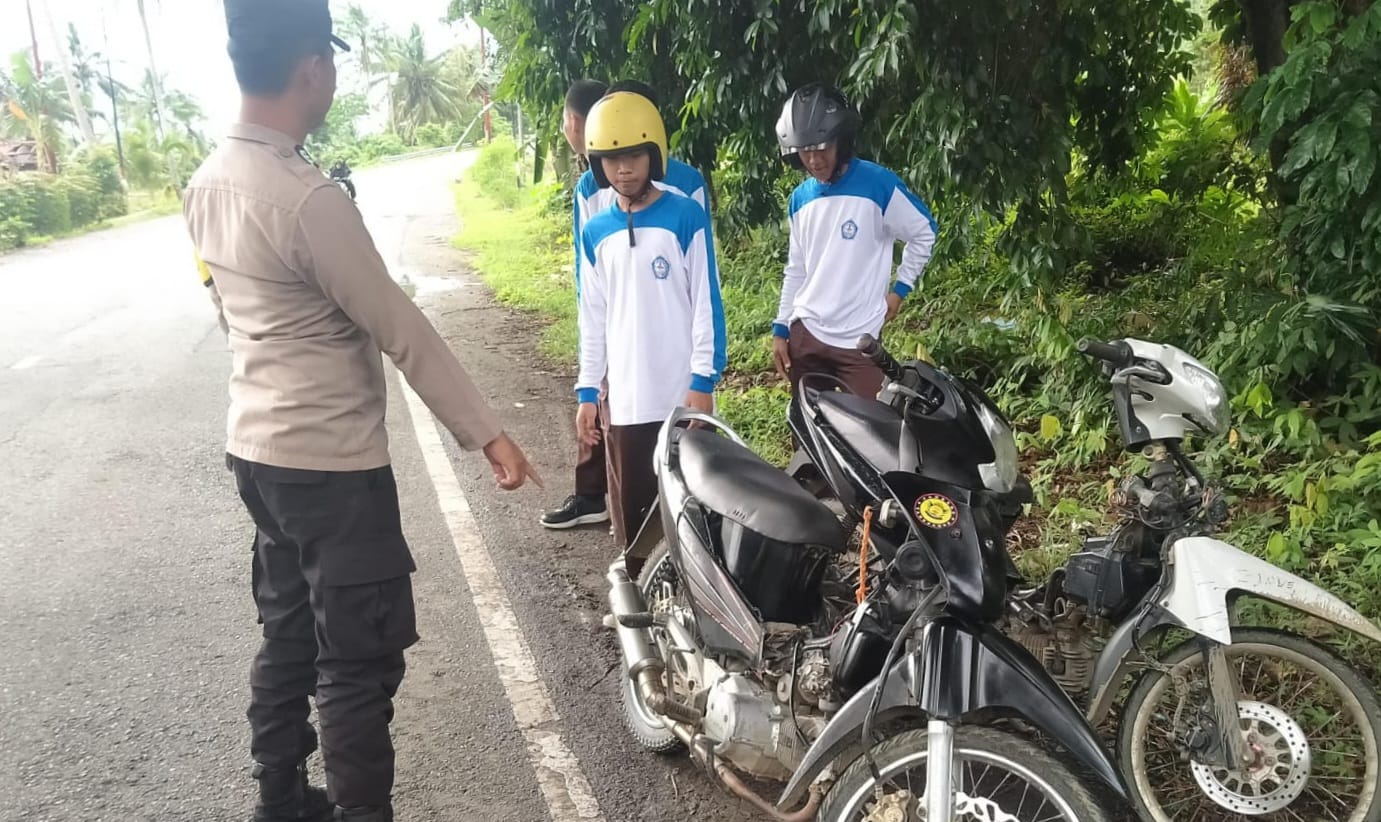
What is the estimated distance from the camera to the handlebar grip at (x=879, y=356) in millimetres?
2201

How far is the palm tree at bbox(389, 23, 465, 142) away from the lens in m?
63.7

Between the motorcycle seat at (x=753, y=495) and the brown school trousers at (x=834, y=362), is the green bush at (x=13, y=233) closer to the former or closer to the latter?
the brown school trousers at (x=834, y=362)

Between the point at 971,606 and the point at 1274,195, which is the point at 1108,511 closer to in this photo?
the point at 1274,195

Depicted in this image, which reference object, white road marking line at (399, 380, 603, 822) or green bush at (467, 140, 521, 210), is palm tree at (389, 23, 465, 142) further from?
white road marking line at (399, 380, 603, 822)

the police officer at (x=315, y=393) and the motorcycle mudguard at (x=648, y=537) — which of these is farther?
the motorcycle mudguard at (x=648, y=537)


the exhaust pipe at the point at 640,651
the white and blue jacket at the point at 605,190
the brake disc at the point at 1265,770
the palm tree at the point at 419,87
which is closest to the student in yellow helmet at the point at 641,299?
the exhaust pipe at the point at 640,651

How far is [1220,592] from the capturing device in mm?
2180

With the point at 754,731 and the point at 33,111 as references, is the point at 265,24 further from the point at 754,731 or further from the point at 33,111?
the point at 33,111

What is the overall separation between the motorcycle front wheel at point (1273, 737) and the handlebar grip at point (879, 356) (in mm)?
923

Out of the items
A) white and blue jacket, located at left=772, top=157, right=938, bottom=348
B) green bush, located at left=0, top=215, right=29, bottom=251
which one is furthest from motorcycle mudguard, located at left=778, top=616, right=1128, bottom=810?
green bush, located at left=0, top=215, right=29, bottom=251

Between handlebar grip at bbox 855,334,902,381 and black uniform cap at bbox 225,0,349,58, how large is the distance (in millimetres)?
1415

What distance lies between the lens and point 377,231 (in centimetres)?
1970

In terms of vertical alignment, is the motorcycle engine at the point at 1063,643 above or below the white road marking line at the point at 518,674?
above

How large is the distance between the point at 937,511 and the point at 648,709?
130 centimetres
